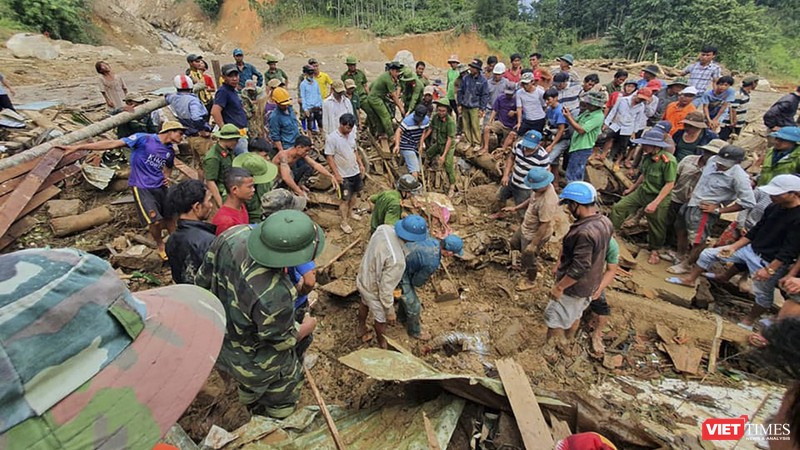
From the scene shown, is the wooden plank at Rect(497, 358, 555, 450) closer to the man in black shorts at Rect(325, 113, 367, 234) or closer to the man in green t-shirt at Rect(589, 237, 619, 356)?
the man in green t-shirt at Rect(589, 237, 619, 356)

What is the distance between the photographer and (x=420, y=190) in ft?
19.7

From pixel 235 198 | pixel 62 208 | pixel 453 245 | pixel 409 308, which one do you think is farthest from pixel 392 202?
pixel 62 208

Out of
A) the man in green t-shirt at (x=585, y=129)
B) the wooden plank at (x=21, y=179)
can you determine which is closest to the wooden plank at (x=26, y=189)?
the wooden plank at (x=21, y=179)

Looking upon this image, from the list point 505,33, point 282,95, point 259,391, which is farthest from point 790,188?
point 505,33

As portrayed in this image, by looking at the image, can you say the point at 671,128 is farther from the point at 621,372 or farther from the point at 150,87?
the point at 150,87

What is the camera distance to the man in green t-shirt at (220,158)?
4555 millimetres

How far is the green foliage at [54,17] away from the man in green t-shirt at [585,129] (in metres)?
22.9

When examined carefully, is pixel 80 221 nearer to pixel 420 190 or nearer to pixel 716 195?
pixel 420 190

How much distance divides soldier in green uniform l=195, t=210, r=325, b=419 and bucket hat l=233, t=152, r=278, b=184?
5.71 feet

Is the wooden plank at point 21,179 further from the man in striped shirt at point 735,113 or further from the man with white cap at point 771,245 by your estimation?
the man in striped shirt at point 735,113

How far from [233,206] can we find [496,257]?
4023mm

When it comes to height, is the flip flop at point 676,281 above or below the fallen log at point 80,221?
below

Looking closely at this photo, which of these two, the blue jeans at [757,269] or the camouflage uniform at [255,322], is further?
the blue jeans at [757,269]

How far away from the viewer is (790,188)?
151 inches
